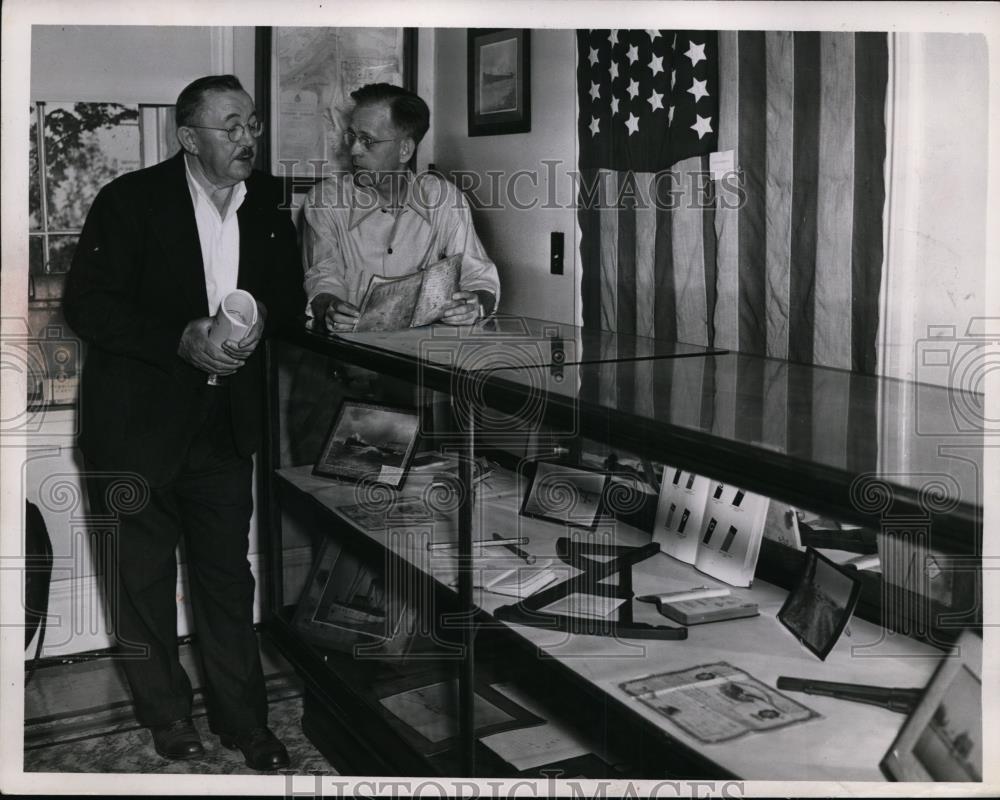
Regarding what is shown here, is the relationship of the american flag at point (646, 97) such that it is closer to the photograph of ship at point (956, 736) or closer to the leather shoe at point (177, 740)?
the photograph of ship at point (956, 736)

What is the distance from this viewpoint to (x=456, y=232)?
321 cm

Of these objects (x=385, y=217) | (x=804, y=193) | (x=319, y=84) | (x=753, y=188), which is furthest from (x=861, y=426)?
(x=319, y=84)

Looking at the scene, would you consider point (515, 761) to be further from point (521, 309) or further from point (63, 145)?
point (63, 145)

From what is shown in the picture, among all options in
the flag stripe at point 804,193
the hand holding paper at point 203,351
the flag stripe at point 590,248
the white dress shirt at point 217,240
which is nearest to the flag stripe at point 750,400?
the flag stripe at point 804,193

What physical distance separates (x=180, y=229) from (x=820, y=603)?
6.34 feet

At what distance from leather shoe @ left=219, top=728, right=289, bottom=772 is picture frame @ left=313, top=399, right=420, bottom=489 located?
0.78 metres

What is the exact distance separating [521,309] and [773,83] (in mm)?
1181

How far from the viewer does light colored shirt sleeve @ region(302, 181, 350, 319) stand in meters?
3.14

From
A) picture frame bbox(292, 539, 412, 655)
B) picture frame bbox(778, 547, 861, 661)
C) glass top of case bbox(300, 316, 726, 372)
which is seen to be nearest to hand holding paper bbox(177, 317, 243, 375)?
glass top of case bbox(300, 316, 726, 372)

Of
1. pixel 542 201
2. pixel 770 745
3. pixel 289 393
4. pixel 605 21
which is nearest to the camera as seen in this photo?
pixel 770 745

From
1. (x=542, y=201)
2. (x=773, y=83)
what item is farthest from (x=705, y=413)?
(x=542, y=201)

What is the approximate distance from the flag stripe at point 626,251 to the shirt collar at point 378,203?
2.15ft

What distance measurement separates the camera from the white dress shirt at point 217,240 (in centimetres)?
295

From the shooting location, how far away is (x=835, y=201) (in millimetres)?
2207
